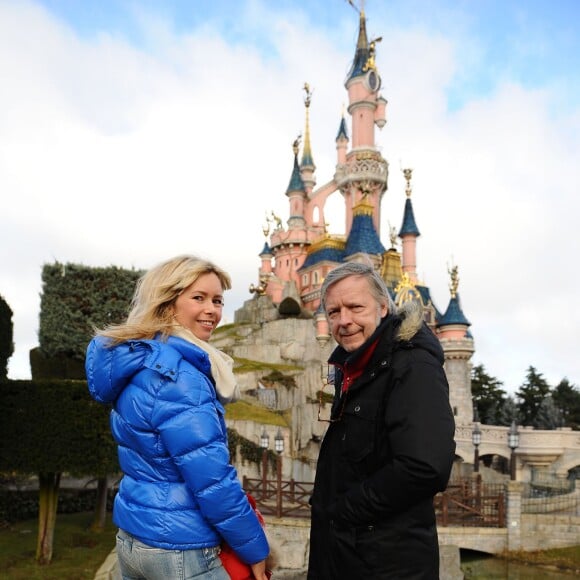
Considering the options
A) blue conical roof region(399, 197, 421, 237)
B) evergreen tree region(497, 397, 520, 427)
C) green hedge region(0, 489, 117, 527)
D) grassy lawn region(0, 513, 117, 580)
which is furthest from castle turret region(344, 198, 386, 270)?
grassy lawn region(0, 513, 117, 580)

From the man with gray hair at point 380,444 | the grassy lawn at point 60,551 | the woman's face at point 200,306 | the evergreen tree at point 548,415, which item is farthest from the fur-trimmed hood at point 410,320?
the evergreen tree at point 548,415

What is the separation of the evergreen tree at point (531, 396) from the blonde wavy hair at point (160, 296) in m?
52.5

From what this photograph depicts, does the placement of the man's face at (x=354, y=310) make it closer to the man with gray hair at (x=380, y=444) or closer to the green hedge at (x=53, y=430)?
the man with gray hair at (x=380, y=444)

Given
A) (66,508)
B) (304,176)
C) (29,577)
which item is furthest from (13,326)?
(304,176)

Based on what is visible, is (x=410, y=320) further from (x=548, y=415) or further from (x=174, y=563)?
(x=548, y=415)

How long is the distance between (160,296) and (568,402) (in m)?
54.5

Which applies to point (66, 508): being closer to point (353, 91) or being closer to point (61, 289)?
point (61, 289)

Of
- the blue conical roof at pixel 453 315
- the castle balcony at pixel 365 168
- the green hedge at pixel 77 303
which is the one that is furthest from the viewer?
the castle balcony at pixel 365 168

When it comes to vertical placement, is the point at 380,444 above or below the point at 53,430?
above

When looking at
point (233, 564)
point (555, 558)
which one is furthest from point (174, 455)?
point (555, 558)

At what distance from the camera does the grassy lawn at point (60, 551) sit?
362 inches

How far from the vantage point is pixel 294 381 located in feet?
99.1

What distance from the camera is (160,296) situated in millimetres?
2721

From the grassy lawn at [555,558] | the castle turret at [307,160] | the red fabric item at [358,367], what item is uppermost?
the castle turret at [307,160]
